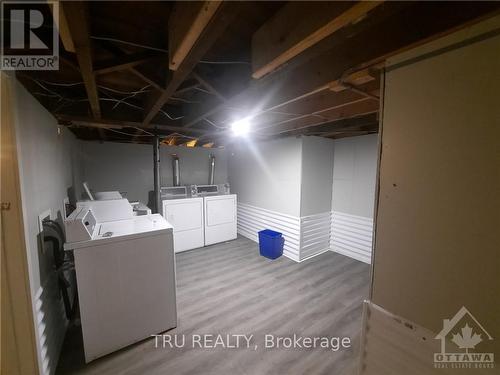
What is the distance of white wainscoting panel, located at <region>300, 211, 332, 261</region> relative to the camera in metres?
3.63

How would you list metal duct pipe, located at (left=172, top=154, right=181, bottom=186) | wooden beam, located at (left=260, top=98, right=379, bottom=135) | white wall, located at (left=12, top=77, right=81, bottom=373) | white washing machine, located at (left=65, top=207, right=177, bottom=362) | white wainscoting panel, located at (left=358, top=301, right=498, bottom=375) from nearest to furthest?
white wainscoting panel, located at (left=358, top=301, right=498, bottom=375) < white wall, located at (left=12, top=77, right=81, bottom=373) < white washing machine, located at (left=65, top=207, right=177, bottom=362) < wooden beam, located at (left=260, top=98, right=379, bottom=135) < metal duct pipe, located at (left=172, top=154, right=181, bottom=186)

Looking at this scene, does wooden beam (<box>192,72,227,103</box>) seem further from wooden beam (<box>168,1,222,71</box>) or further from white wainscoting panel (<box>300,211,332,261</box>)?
white wainscoting panel (<box>300,211,332,261</box>)

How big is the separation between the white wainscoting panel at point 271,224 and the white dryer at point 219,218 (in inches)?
12.9

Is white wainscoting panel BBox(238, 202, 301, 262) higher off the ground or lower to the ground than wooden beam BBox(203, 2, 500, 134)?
lower

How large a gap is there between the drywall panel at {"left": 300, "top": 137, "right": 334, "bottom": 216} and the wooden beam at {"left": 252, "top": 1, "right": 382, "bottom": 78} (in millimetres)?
2468

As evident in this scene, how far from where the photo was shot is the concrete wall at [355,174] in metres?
3.44

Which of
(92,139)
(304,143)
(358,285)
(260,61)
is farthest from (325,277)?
(92,139)

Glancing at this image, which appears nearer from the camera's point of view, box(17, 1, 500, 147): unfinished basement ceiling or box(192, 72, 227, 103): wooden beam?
box(17, 1, 500, 147): unfinished basement ceiling

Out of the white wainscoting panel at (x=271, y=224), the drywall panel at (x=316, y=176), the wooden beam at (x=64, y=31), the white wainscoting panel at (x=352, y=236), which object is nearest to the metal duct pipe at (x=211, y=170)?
the white wainscoting panel at (x=271, y=224)

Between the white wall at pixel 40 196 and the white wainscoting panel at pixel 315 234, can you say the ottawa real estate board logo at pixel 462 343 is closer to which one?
the white wall at pixel 40 196

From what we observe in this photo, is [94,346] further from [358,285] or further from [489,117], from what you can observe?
[358,285]

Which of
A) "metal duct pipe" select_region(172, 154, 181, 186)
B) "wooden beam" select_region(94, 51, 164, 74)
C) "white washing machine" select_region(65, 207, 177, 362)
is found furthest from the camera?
"metal duct pipe" select_region(172, 154, 181, 186)

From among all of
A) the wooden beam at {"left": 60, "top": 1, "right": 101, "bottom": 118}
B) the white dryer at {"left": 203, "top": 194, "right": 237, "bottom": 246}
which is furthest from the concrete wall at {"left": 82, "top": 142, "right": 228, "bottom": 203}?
the wooden beam at {"left": 60, "top": 1, "right": 101, "bottom": 118}

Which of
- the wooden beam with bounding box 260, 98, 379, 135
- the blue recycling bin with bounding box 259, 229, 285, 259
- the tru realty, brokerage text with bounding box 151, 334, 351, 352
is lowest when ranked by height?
the tru realty, brokerage text with bounding box 151, 334, 351, 352
